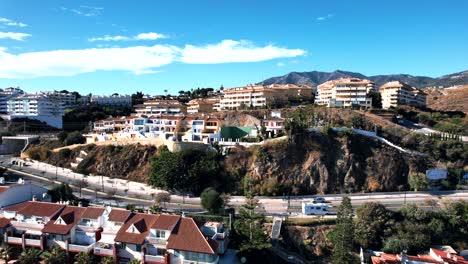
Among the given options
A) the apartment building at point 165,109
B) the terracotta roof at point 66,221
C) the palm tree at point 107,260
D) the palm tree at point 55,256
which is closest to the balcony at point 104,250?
the palm tree at point 107,260

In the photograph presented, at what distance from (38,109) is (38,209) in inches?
2433

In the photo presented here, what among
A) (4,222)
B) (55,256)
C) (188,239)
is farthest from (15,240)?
(188,239)

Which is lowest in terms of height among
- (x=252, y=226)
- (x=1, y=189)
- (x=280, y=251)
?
(x=280, y=251)

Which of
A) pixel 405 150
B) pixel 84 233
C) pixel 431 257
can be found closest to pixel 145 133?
pixel 84 233

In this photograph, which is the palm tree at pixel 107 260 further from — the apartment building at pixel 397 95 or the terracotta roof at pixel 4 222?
the apartment building at pixel 397 95

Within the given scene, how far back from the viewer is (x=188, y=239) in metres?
24.7

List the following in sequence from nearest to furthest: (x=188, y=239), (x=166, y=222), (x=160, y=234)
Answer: (x=188, y=239) → (x=160, y=234) → (x=166, y=222)

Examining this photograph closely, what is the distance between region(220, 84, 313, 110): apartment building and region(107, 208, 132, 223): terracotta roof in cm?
4616

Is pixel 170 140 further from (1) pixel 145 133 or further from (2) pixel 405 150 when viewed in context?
(2) pixel 405 150

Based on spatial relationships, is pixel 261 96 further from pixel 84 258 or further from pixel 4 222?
pixel 84 258

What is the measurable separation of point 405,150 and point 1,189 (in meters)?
47.7

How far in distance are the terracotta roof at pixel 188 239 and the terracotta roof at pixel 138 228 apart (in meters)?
2.18

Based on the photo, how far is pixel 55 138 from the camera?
66.7 m

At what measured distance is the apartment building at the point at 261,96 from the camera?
7412cm
